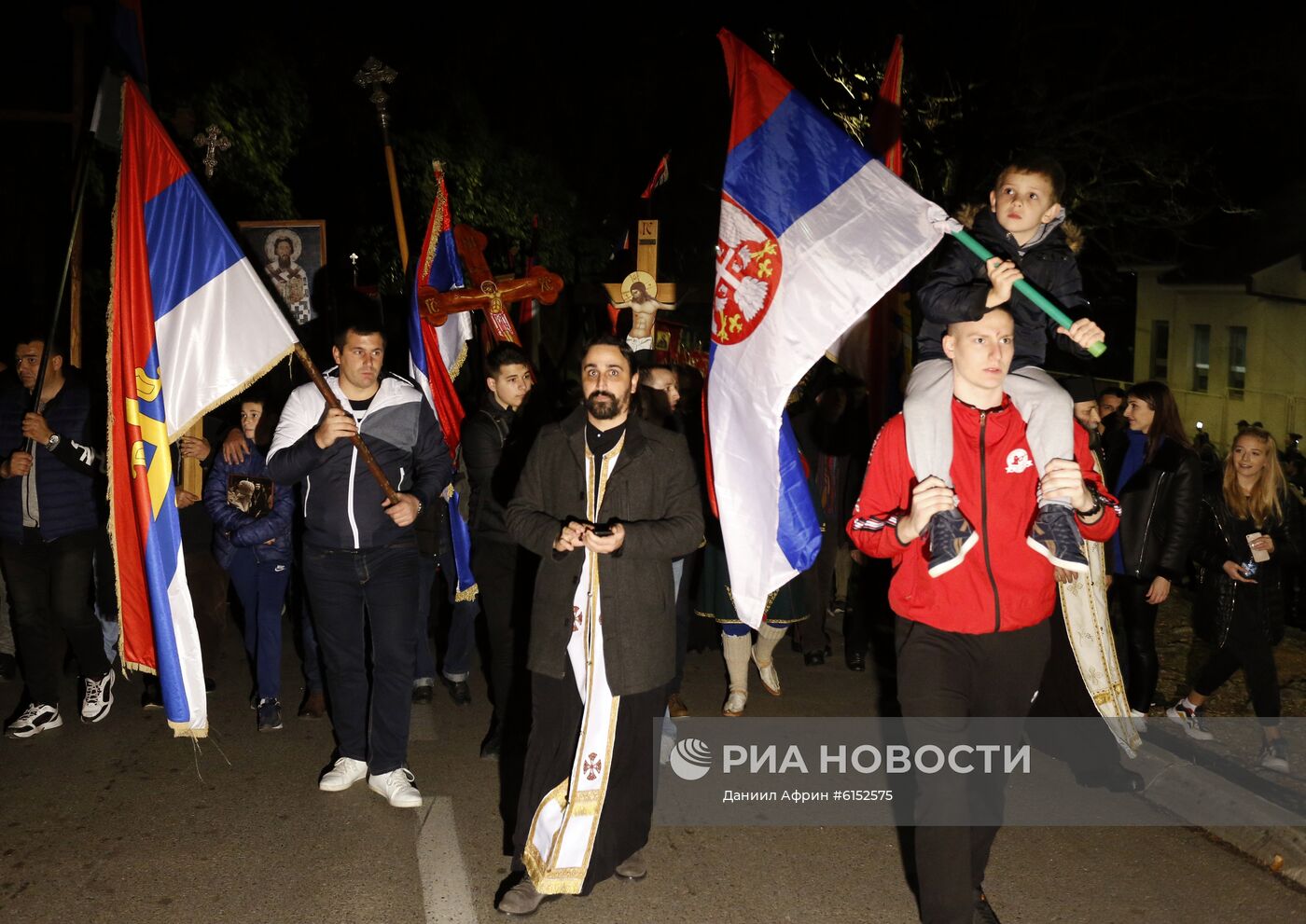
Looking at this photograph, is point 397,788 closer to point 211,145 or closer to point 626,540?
point 626,540

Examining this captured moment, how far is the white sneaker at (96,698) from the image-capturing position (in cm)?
669

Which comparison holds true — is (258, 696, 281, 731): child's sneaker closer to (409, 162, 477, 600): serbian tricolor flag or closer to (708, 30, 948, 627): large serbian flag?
(409, 162, 477, 600): serbian tricolor flag

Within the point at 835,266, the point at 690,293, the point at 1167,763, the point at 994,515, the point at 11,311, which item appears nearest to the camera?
the point at 994,515

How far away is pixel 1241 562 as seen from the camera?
237 inches

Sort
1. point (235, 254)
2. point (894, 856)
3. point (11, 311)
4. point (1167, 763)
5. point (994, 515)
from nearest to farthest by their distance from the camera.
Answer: point (994, 515) < point (894, 856) < point (235, 254) < point (1167, 763) < point (11, 311)

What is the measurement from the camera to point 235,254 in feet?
17.4

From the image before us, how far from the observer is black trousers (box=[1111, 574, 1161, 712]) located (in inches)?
257

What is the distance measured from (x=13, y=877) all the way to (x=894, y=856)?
3.49 meters

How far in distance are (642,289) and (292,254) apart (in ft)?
11.1

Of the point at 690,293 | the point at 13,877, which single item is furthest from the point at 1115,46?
the point at 13,877

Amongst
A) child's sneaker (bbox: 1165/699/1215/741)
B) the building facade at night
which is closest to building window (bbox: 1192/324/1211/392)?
the building facade at night

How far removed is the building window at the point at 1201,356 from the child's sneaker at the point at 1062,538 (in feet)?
98.8

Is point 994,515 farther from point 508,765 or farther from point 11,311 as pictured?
point 11,311

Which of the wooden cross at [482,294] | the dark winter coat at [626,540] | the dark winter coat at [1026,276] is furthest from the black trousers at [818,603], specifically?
the dark winter coat at [1026,276]
